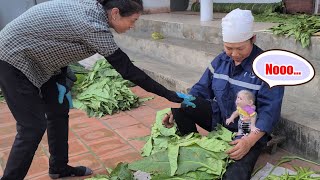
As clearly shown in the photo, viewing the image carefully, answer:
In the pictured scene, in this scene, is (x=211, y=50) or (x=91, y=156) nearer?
(x=91, y=156)

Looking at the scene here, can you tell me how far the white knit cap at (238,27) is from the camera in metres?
2.33

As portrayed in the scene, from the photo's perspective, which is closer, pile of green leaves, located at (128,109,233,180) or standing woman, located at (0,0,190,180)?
standing woman, located at (0,0,190,180)

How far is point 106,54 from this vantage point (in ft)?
7.08

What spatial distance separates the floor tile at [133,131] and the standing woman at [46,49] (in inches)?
44.9

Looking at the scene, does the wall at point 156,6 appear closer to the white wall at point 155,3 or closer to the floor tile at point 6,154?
the white wall at point 155,3

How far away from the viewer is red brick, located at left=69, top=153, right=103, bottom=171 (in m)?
2.92

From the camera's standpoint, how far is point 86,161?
3.00m

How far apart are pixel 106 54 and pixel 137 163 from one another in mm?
765

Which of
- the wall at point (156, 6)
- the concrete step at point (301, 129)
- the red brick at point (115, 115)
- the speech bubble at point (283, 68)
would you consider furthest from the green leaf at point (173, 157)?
the wall at point (156, 6)

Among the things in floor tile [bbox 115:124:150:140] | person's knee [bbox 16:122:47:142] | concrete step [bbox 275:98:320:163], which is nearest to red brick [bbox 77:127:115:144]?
floor tile [bbox 115:124:150:140]

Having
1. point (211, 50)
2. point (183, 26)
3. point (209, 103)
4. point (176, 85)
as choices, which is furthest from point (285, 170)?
point (183, 26)

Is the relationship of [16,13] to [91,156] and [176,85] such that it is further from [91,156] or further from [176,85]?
[91,156]

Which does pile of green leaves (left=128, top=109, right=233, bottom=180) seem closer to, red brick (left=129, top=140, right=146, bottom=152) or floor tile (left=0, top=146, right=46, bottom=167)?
red brick (left=129, top=140, right=146, bottom=152)

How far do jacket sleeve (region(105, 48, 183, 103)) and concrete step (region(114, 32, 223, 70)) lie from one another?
2.22 metres
